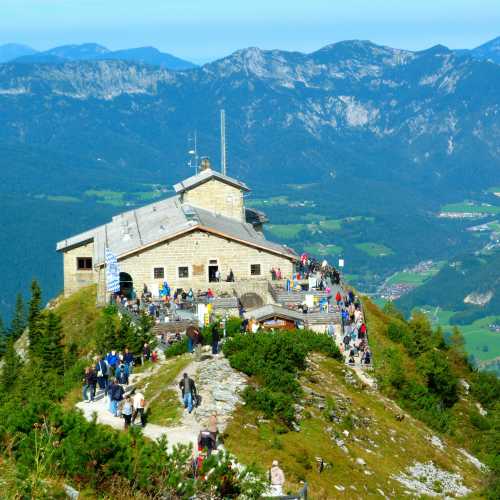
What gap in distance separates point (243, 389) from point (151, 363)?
9.03 m

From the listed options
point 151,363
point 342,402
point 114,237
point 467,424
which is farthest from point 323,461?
point 114,237

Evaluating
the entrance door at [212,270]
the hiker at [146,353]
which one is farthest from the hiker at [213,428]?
the entrance door at [212,270]

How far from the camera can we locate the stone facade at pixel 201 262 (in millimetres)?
68438

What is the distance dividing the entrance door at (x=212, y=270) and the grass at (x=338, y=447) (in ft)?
73.8

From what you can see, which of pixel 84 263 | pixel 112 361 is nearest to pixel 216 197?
pixel 84 263

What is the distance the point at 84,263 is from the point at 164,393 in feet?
143

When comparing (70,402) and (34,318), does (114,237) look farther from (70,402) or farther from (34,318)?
(70,402)

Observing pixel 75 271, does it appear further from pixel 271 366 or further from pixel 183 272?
pixel 271 366

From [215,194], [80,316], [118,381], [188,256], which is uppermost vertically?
[215,194]

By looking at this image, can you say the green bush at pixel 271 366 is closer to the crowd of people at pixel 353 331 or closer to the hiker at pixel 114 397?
the hiker at pixel 114 397

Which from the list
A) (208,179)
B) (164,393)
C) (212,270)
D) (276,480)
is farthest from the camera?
(208,179)

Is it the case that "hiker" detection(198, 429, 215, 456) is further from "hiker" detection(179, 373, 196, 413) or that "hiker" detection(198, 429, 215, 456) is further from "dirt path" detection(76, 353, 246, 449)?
"hiker" detection(179, 373, 196, 413)

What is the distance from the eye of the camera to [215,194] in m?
83.2

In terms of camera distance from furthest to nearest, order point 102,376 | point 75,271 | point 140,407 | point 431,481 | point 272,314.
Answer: point 75,271, point 272,314, point 102,376, point 431,481, point 140,407
